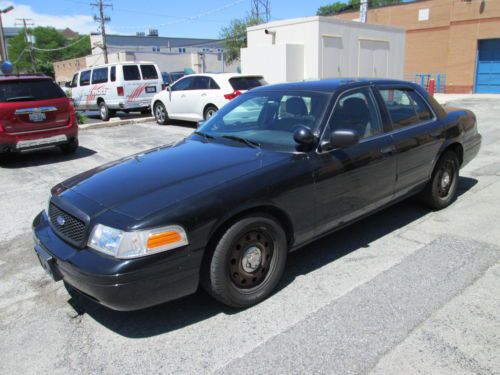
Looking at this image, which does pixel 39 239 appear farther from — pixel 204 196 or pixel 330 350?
pixel 330 350

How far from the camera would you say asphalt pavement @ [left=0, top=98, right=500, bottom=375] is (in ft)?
8.62

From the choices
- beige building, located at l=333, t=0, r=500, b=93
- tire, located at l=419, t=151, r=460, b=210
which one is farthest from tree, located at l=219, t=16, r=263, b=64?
tire, located at l=419, t=151, r=460, b=210

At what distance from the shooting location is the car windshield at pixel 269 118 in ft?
12.3

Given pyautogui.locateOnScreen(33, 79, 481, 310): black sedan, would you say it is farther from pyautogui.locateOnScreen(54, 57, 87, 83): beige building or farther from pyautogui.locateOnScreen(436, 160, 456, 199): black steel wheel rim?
pyautogui.locateOnScreen(54, 57, 87, 83): beige building

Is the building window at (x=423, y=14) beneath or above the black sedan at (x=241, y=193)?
above

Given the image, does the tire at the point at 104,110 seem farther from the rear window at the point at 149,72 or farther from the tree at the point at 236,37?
the tree at the point at 236,37

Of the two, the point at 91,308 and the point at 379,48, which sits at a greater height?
the point at 379,48

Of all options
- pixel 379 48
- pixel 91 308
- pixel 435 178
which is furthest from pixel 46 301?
pixel 379 48

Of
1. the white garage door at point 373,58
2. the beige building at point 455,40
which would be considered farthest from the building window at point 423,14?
the white garage door at point 373,58

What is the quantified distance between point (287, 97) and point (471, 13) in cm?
2530

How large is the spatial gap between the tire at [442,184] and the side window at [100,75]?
531 inches

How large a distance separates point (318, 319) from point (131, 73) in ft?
46.1

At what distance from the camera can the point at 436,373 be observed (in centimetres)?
247

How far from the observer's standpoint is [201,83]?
39.8 ft
